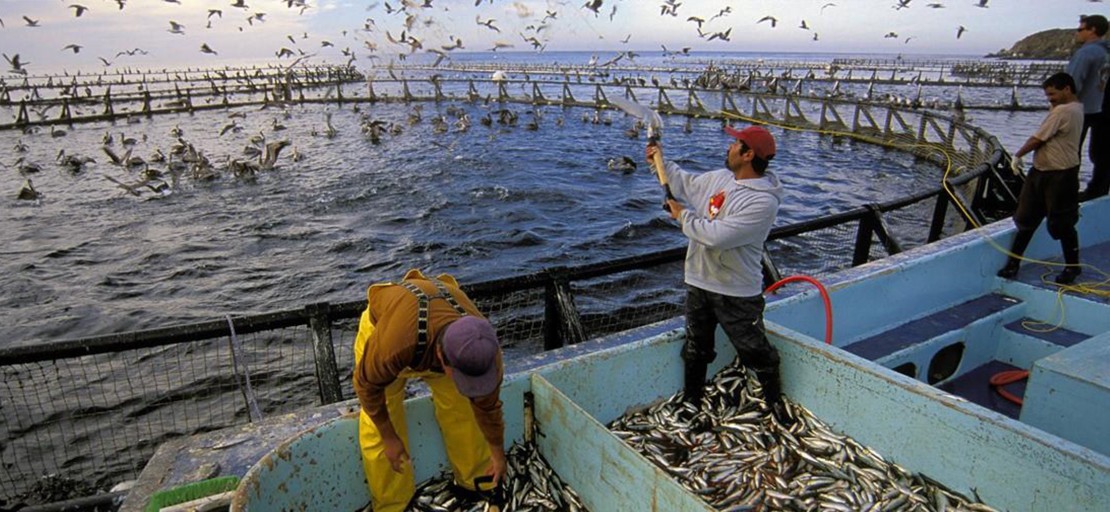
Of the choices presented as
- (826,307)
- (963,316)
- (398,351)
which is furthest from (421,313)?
(963,316)

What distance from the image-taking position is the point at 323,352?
5.14 meters

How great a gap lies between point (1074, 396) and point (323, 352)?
5995 mm

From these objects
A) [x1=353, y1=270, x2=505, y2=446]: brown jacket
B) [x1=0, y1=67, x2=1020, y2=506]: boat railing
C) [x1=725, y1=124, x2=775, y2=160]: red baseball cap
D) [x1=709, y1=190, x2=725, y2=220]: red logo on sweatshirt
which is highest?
[x1=725, y1=124, x2=775, y2=160]: red baseball cap

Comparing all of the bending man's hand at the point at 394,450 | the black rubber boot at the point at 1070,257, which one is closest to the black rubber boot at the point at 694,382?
the bending man's hand at the point at 394,450

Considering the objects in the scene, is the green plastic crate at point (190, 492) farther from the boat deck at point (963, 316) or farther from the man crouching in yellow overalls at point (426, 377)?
the boat deck at point (963, 316)

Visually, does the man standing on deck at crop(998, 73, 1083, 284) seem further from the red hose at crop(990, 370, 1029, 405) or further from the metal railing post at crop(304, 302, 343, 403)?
the metal railing post at crop(304, 302, 343, 403)

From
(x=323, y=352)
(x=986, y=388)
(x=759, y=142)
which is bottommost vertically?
(x=986, y=388)

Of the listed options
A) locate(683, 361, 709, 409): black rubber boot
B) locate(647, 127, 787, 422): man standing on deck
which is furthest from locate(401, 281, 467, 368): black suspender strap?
locate(683, 361, 709, 409): black rubber boot

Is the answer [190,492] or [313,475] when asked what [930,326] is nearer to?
[313,475]

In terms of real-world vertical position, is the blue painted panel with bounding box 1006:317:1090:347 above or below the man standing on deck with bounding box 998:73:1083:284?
below

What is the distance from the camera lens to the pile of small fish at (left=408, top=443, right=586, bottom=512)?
4.07 meters

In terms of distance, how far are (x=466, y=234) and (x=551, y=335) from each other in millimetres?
11557

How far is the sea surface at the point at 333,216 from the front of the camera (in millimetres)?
13906

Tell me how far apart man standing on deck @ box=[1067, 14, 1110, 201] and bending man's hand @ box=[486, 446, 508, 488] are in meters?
8.72
